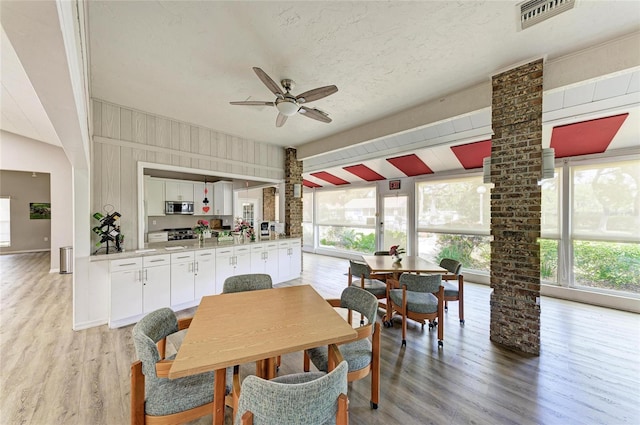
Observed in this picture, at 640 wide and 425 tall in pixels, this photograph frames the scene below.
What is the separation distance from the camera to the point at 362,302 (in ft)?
7.09

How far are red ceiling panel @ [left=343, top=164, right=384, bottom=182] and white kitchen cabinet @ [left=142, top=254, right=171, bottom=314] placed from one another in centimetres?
508

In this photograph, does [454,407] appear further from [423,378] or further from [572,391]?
[572,391]

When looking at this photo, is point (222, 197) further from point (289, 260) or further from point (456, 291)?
point (456, 291)

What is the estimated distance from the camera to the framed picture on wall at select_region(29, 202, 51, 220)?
9.12 meters

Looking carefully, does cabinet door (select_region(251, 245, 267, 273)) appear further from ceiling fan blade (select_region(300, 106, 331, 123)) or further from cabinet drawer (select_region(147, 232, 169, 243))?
cabinet drawer (select_region(147, 232, 169, 243))

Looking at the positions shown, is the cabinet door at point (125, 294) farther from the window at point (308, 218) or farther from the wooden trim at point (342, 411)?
the window at point (308, 218)

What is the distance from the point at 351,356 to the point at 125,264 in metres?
3.38

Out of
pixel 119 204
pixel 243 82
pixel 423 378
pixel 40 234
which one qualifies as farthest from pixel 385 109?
pixel 40 234

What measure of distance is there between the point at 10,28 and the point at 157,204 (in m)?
6.25

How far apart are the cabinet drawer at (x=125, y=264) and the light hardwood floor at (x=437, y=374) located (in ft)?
2.70

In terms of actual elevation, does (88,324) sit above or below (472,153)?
below

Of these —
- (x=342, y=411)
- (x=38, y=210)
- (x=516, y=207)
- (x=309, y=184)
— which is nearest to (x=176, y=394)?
(x=342, y=411)

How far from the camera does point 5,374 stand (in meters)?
2.38

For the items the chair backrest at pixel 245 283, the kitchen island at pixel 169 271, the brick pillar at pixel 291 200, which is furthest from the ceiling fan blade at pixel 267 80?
the brick pillar at pixel 291 200
